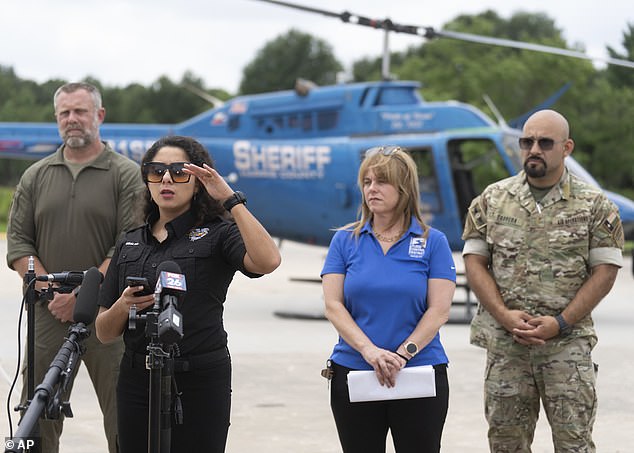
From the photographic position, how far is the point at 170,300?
10.1 ft

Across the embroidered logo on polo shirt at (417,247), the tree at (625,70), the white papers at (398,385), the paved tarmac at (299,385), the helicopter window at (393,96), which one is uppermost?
the tree at (625,70)

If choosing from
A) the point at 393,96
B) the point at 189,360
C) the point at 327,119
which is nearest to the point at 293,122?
the point at 327,119

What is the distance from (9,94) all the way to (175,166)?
1589cm

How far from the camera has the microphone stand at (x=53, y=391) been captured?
280cm

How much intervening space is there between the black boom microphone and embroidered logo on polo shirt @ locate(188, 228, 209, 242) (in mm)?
394

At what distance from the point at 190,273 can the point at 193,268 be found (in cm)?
2

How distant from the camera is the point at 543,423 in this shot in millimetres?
7086

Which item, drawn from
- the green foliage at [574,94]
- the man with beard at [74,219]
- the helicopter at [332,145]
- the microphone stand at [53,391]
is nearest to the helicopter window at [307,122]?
the helicopter at [332,145]

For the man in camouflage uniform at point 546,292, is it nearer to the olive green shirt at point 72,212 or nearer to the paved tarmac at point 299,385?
the olive green shirt at point 72,212

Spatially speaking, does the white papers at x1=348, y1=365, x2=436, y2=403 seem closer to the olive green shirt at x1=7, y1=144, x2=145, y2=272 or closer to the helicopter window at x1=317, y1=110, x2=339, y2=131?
the olive green shirt at x1=7, y1=144, x2=145, y2=272

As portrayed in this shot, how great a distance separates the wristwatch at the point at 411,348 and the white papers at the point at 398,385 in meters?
0.05

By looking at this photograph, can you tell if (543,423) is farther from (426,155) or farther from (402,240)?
(426,155)

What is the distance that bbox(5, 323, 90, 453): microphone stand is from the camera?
280 centimetres

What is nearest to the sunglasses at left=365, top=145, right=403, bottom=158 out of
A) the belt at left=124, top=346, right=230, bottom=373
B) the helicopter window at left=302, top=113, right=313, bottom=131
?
the belt at left=124, top=346, right=230, bottom=373
